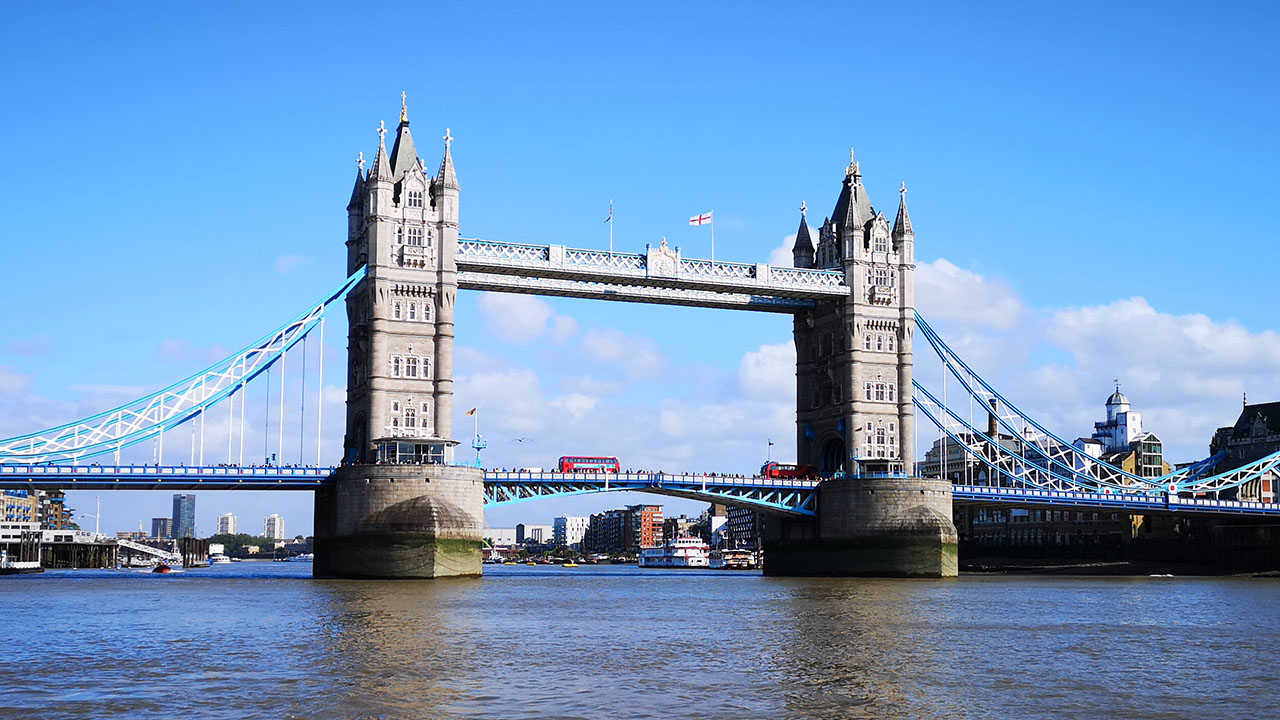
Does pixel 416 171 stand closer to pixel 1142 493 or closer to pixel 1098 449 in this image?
pixel 1142 493

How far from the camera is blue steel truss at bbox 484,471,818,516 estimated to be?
9350cm

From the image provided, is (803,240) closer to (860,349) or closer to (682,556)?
(860,349)

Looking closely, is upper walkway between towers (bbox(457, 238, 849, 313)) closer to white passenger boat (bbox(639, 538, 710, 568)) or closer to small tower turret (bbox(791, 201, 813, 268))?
small tower turret (bbox(791, 201, 813, 268))

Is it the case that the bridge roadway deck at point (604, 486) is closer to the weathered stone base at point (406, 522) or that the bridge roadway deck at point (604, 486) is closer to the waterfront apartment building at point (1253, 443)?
the weathered stone base at point (406, 522)

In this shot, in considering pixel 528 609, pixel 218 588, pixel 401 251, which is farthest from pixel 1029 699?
pixel 401 251

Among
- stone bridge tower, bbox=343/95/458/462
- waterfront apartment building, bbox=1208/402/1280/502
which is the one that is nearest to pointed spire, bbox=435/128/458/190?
stone bridge tower, bbox=343/95/458/462

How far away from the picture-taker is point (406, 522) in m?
83.4

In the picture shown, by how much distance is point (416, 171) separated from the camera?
93.2m

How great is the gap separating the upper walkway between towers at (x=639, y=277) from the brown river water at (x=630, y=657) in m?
35.0

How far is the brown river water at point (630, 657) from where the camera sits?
27719 mm

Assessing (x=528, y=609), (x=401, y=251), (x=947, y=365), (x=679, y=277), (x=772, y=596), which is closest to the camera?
(x=528, y=609)

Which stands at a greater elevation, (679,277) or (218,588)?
(679,277)

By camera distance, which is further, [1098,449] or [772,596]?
[1098,449]

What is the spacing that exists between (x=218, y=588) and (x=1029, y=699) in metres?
58.8
